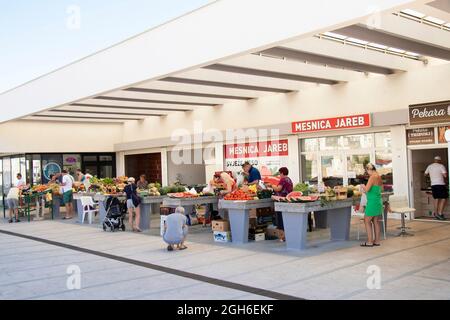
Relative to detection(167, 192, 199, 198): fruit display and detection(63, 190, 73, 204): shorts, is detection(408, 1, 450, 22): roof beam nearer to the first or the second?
detection(167, 192, 199, 198): fruit display

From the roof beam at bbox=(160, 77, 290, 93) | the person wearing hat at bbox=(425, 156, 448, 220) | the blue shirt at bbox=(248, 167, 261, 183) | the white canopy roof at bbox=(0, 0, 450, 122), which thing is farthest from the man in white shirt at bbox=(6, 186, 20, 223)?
the person wearing hat at bbox=(425, 156, 448, 220)

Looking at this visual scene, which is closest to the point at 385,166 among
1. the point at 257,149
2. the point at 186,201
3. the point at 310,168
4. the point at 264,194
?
the point at 310,168

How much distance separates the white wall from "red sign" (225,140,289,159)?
8090 mm

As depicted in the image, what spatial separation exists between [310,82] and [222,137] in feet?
17.0

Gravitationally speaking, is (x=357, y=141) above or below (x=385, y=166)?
above

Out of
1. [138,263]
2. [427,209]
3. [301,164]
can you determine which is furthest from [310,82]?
[138,263]

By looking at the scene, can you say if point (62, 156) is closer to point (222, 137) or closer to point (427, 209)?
point (222, 137)

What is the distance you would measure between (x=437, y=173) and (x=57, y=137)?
1661 centimetres

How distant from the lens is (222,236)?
11180 millimetres

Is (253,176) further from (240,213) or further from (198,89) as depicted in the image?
(198,89)

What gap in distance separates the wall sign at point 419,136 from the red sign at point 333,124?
113 cm

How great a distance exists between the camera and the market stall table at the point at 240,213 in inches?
415

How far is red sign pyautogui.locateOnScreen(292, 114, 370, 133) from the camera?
1404 centimetres

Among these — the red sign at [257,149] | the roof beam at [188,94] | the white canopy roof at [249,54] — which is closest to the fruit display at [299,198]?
the white canopy roof at [249,54]
